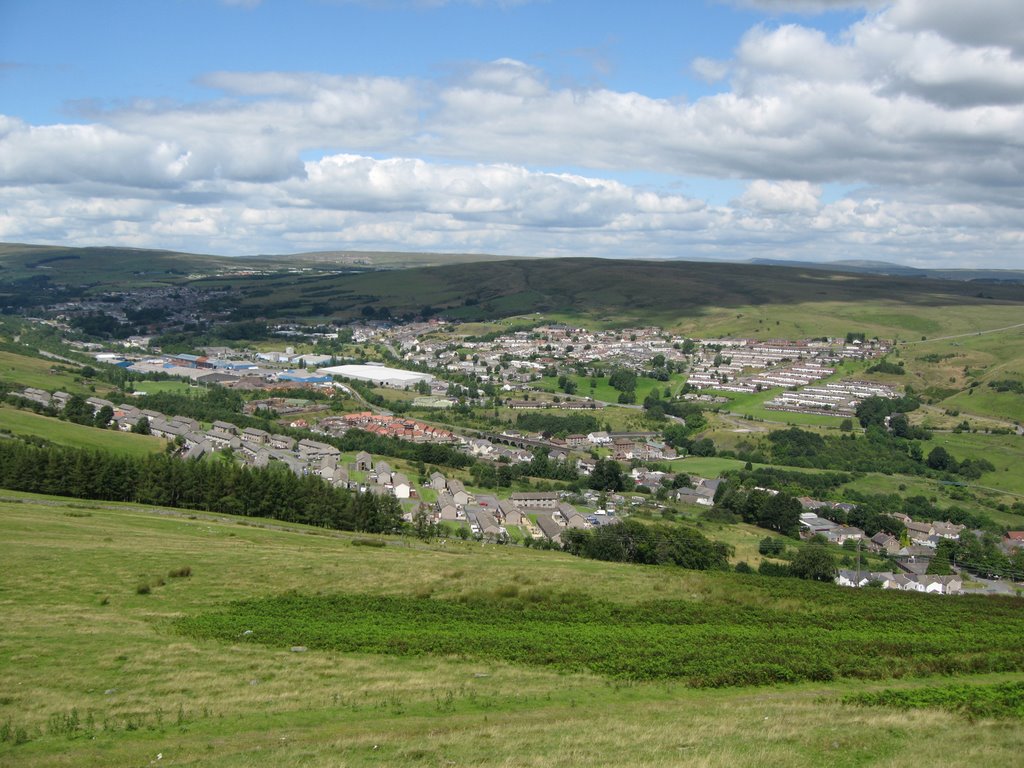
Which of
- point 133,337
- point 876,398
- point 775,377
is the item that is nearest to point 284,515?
point 876,398

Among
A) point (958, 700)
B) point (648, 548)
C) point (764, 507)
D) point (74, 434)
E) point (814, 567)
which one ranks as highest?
point (958, 700)

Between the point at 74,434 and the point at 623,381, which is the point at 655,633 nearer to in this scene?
the point at 74,434

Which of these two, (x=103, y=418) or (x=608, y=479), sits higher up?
(x=103, y=418)


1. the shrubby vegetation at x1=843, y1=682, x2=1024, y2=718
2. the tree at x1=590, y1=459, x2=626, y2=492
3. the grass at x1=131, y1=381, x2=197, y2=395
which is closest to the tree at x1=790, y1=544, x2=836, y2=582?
the shrubby vegetation at x1=843, y1=682, x2=1024, y2=718

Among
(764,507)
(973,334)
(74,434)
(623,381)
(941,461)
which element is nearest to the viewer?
(764,507)

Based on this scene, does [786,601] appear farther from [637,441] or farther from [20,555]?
[637,441]

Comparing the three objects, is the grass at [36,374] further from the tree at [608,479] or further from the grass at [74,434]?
the tree at [608,479]

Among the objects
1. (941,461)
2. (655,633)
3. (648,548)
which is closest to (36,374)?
(648,548)
